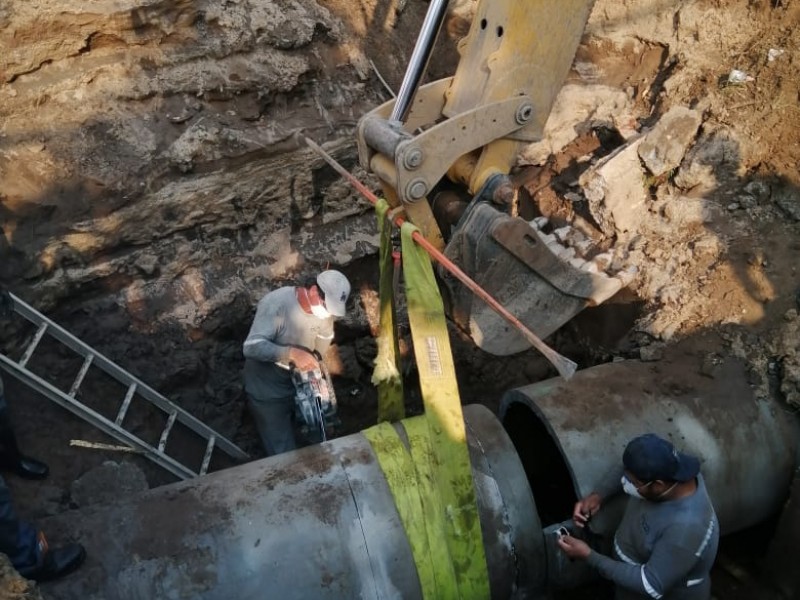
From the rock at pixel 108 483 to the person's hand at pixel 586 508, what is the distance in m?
2.98

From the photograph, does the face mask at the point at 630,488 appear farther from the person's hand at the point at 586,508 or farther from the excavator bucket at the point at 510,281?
the excavator bucket at the point at 510,281

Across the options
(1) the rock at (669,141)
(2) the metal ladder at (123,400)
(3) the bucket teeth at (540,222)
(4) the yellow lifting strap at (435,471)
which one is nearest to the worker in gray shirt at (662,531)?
(4) the yellow lifting strap at (435,471)

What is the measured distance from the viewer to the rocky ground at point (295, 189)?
519cm

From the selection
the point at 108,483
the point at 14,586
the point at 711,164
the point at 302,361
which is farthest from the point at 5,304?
the point at 711,164

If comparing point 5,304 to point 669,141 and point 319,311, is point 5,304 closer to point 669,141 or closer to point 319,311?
point 319,311

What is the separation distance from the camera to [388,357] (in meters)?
4.47

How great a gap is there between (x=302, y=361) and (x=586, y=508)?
2.18 m

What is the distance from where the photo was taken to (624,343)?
5414 mm

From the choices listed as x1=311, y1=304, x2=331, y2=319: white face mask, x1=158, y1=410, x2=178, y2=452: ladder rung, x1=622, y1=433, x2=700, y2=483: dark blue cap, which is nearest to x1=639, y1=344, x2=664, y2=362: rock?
x1=622, y1=433, x2=700, y2=483: dark blue cap

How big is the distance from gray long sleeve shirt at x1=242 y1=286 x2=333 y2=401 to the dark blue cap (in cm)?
253

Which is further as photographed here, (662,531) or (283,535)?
(283,535)

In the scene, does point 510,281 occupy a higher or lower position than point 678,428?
higher

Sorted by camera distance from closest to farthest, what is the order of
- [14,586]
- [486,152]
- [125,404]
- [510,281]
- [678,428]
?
1. [14,586]
2. [486,152]
3. [678,428]
4. [510,281]
5. [125,404]

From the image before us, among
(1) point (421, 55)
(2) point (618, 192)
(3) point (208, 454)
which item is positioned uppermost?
(1) point (421, 55)
